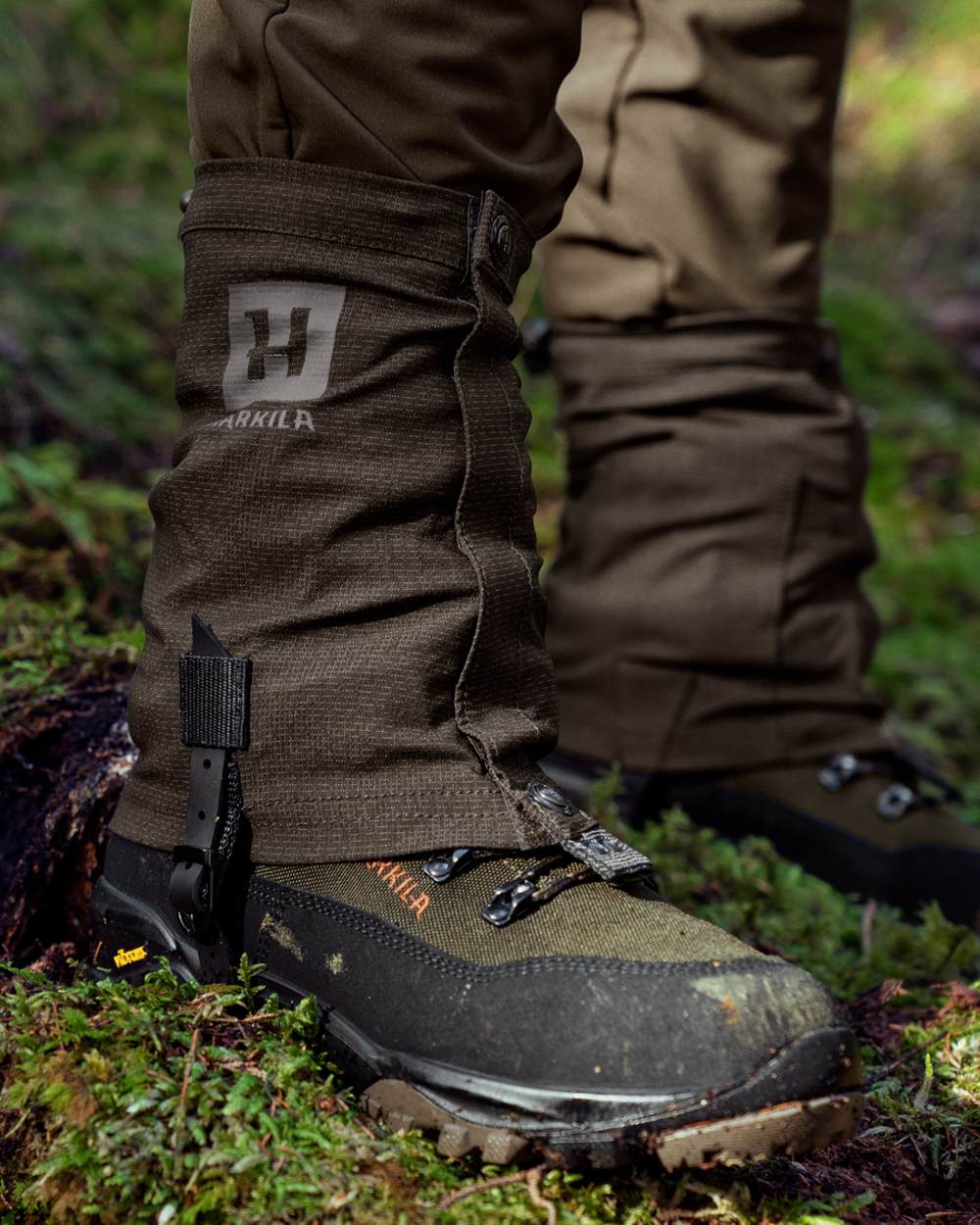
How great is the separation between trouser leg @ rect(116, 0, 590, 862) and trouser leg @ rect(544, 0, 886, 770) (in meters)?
Answer: 0.91

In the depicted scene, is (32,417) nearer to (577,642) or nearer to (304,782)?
(577,642)

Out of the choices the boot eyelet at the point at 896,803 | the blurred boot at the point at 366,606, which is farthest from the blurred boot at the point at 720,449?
the blurred boot at the point at 366,606

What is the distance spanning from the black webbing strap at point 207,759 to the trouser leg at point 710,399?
1.16 meters

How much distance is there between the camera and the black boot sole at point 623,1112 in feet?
3.65

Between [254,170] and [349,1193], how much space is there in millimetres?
1102

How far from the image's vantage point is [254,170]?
4.54 ft

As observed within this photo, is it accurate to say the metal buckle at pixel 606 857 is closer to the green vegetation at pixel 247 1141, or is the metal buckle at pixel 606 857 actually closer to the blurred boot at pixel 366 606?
the blurred boot at pixel 366 606

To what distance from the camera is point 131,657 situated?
6.71 feet

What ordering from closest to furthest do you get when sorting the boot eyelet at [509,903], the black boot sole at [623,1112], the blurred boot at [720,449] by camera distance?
the black boot sole at [623,1112] < the boot eyelet at [509,903] < the blurred boot at [720,449]

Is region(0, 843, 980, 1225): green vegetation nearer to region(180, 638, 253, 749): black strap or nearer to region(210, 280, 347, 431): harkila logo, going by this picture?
region(180, 638, 253, 749): black strap

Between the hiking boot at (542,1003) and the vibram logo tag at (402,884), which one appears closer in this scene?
the hiking boot at (542,1003)

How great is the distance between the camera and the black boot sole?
43.8 inches

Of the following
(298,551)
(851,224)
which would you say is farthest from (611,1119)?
(851,224)

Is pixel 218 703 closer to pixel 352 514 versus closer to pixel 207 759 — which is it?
pixel 207 759
